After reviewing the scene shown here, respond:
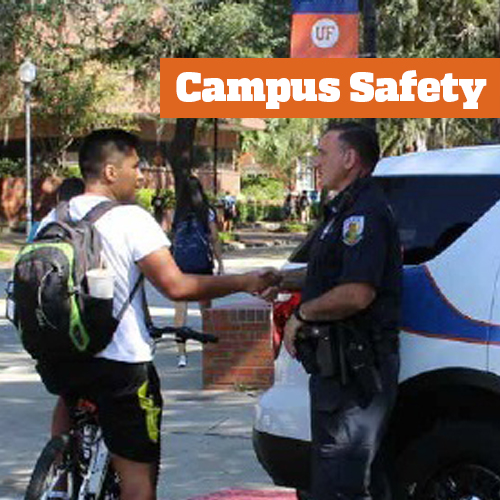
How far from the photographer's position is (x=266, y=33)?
26500 mm

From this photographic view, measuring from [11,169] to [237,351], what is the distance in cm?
3245

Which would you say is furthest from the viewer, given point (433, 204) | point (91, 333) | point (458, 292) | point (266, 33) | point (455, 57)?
point (266, 33)

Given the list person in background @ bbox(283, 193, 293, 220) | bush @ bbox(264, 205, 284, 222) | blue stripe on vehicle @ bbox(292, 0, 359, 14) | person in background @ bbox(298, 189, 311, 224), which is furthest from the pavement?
bush @ bbox(264, 205, 284, 222)

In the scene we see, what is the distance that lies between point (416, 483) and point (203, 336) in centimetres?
103

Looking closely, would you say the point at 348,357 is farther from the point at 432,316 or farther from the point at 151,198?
the point at 151,198

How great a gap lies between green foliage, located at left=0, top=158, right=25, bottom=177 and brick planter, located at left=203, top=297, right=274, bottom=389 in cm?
3201

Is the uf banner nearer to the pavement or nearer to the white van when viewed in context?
the pavement

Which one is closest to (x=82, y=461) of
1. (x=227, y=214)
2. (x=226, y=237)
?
(x=226, y=237)

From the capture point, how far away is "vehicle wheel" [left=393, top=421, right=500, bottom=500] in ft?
13.9

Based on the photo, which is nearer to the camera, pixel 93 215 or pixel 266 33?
pixel 93 215

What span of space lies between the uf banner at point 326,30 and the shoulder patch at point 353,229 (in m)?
5.04

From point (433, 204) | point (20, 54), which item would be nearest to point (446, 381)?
point (433, 204)

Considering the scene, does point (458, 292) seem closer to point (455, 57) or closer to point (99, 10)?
point (455, 57)

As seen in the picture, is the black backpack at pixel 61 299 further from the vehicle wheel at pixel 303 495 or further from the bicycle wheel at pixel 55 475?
the vehicle wheel at pixel 303 495
